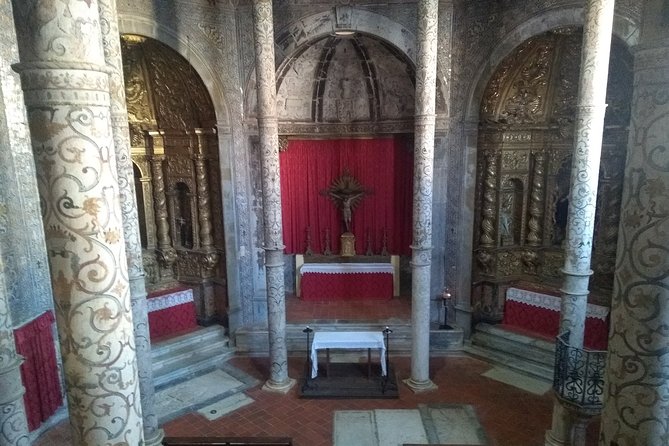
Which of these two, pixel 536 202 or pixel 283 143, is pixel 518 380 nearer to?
pixel 536 202

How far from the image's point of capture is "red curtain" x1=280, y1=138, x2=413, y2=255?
11594 millimetres

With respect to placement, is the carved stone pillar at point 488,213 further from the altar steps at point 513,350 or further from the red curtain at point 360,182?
the red curtain at point 360,182

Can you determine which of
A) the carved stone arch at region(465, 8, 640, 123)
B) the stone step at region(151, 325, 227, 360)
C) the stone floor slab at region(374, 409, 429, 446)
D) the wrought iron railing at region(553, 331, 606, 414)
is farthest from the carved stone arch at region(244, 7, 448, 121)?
the stone floor slab at region(374, 409, 429, 446)

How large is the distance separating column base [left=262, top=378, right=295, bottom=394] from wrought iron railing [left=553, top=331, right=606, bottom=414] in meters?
4.63

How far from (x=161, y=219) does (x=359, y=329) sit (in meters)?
5.28

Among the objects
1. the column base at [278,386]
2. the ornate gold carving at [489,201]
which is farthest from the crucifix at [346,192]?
the column base at [278,386]

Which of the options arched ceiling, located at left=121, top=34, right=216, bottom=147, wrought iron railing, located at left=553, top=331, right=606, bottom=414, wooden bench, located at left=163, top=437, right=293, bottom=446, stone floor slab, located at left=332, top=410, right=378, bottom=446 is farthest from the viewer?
arched ceiling, located at left=121, top=34, right=216, bottom=147

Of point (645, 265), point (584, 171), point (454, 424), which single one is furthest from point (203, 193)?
point (645, 265)

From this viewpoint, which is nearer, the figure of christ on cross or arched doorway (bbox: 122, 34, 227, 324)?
arched doorway (bbox: 122, 34, 227, 324)

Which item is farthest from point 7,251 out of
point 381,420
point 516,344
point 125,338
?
point 516,344

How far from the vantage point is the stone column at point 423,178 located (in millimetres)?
7586

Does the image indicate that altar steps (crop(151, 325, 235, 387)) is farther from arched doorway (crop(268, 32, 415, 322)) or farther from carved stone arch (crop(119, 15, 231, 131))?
carved stone arch (crop(119, 15, 231, 131))

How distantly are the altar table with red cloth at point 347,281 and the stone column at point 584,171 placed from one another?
563 cm

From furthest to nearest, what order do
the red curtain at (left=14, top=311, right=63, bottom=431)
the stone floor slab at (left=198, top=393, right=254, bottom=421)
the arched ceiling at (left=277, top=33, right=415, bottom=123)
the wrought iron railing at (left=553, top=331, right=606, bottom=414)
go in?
the arched ceiling at (left=277, top=33, right=415, bottom=123) → the stone floor slab at (left=198, top=393, right=254, bottom=421) → the red curtain at (left=14, top=311, right=63, bottom=431) → the wrought iron railing at (left=553, top=331, right=606, bottom=414)
